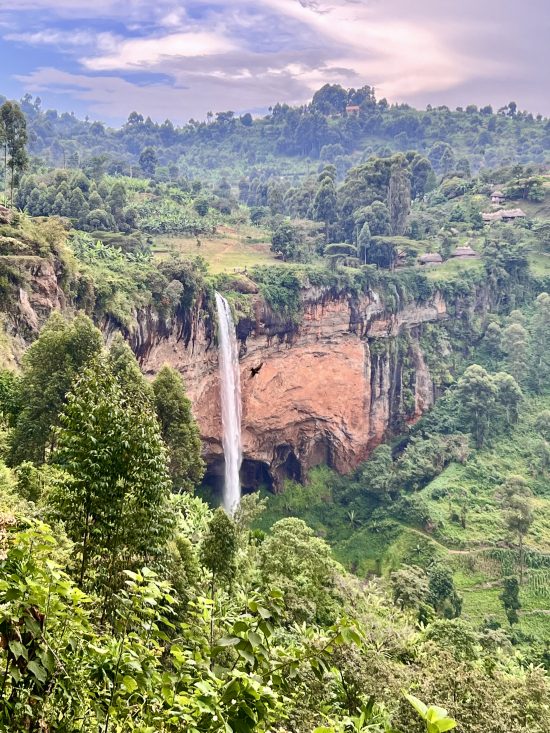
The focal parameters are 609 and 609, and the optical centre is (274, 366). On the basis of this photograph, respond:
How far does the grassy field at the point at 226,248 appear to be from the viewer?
40891mm

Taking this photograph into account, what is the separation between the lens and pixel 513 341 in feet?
153

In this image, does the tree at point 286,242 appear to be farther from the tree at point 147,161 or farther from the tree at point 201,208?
the tree at point 147,161

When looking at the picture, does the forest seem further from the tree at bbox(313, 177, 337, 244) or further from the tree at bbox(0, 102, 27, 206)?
the tree at bbox(313, 177, 337, 244)

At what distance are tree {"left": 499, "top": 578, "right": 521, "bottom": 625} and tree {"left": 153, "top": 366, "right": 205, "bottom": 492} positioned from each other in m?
17.5

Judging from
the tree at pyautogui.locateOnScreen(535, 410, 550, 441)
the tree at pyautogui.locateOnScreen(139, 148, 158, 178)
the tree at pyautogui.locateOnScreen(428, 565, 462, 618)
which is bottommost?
the tree at pyautogui.locateOnScreen(428, 565, 462, 618)

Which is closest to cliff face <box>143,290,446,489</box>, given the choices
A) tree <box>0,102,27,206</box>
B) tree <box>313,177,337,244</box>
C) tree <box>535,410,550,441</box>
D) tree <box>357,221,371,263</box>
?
tree <box>357,221,371,263</box>

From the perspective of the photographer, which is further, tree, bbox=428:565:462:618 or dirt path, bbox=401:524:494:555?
dirt path, bbox=401:524:494:555

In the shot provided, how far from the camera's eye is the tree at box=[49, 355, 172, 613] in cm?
756

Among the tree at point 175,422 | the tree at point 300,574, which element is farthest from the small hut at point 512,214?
the tree at point 300,574

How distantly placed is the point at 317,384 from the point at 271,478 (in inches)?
270

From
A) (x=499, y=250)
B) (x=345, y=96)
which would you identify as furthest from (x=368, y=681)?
(x=345, y=96)

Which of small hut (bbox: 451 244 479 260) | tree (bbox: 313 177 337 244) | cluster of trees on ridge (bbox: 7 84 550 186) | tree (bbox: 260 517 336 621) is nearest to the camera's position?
tree (bbox: 260 517 336 621)

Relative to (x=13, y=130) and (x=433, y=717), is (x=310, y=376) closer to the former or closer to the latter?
(x=13, y=130)

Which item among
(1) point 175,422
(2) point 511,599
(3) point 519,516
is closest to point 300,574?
(1) point 175,422
